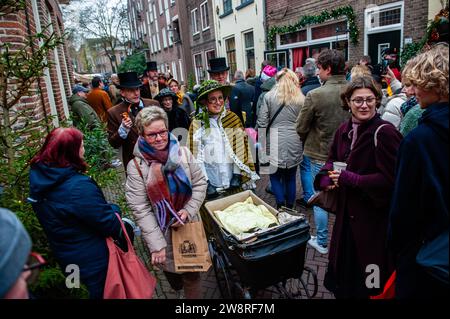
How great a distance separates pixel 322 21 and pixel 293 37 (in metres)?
2.13

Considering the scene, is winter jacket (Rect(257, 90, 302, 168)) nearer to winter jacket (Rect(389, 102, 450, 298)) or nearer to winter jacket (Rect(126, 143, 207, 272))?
winter jacket (Rect(126, 143, 207, 272))

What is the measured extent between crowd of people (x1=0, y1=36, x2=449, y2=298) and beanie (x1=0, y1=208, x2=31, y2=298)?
17 mm

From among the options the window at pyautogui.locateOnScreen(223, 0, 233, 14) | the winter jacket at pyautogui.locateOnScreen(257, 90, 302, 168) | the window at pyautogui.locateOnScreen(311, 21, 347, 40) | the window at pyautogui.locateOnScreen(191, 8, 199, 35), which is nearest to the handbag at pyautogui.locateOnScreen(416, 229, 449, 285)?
the winter jacket at pyautogui.locateOnScreen(257, 90, 302, 168)

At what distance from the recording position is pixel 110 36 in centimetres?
3050

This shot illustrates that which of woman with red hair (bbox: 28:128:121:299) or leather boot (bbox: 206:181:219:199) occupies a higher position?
woman with red hair (bbox: 28:128:121:299)

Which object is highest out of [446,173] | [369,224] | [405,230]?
[446,173]

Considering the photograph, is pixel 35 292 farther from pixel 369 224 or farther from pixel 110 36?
pixel 110 36

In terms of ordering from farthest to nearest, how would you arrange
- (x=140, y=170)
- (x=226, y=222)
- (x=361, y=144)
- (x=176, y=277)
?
(x=176, y=277)
(x=226, y=222)
(x=140, y=170)
(x=361, y=144)

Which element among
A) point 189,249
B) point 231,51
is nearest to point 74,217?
point 189,249

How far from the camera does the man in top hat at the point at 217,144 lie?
330 cm

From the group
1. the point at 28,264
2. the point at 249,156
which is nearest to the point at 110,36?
the point at 249,156

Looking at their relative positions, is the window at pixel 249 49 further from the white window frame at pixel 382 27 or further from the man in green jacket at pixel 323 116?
the man in green jacket at pixel 323 116

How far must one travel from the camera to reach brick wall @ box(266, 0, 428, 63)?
7656mm

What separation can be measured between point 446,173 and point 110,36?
33765mm
